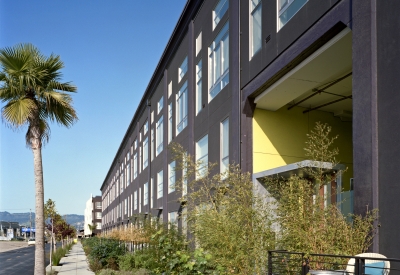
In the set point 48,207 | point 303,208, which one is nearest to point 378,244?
point 303,208

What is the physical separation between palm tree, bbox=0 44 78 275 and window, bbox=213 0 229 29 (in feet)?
21.4

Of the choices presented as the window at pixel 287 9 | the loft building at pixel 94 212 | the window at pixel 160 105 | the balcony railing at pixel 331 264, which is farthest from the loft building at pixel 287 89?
the loft building at pixel 94 212

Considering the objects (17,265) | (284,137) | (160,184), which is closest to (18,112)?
(284,137)

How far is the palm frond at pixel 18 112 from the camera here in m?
18.3

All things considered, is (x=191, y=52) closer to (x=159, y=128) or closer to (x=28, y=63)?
(x=28, y=63)

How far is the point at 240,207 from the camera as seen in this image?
9906 mm

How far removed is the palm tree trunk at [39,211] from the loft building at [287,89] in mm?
6564

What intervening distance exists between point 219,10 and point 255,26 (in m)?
4.28

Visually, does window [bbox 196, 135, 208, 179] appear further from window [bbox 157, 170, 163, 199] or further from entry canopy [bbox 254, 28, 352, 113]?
window [bbox 157, 170, 163, 199]

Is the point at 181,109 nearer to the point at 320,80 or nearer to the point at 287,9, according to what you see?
the point at 320,80

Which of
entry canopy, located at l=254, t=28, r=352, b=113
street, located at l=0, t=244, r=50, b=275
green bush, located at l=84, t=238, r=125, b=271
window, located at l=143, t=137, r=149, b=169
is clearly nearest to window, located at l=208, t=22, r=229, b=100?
entry canopy, located at l=254, t=28, r=352, b=113

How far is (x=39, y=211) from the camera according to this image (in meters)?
18.6

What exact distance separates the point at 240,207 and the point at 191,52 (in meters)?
13.6

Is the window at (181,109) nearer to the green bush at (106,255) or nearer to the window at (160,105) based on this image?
the window at (160,105)
